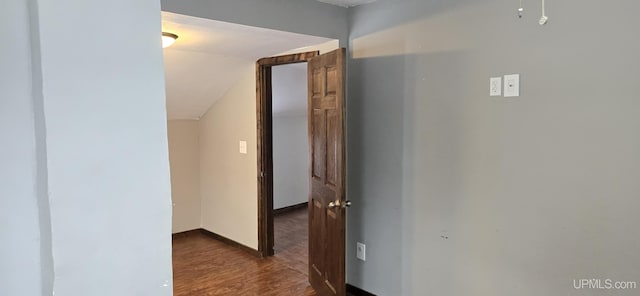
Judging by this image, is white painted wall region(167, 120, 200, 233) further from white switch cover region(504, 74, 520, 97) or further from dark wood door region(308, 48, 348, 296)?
white switch cover region(504, 74, 520, 97)

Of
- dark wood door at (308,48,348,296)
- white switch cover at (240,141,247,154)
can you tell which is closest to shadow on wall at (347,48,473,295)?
dark wood door at (308,48,348,296)

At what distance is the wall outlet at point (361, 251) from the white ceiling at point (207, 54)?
1.54 meters

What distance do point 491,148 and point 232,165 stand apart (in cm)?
267

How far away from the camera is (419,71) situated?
2689mm

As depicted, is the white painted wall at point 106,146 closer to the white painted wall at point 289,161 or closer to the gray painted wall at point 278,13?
the gray painted wall at point 278,13

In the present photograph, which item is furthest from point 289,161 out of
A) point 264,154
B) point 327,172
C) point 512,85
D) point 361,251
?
point 512,85

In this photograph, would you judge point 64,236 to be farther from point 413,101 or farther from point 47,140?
point 413,101

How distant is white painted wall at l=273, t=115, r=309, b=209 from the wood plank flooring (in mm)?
1026

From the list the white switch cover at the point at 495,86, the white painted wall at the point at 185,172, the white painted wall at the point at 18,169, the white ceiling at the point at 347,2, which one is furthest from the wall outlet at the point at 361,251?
the white painted wall at the point at 18,169

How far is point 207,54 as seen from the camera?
3.54m

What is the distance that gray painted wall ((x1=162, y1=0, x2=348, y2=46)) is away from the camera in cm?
239

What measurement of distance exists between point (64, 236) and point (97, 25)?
0.34 m

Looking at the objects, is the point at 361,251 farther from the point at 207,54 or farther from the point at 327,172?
the point at 207,54

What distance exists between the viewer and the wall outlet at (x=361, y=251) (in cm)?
316
